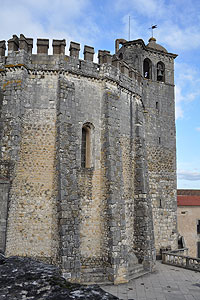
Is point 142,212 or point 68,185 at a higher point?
point 68,185

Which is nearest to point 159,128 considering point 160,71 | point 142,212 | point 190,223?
point 160,71

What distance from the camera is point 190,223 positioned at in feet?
65.7

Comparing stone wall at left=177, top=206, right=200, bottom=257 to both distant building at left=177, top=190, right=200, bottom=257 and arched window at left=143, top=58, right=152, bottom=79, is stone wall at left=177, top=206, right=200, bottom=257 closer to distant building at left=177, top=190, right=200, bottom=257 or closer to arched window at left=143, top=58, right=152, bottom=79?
distant building at left=177, top=190, right=200, bottom=257

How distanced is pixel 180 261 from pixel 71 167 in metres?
8.83

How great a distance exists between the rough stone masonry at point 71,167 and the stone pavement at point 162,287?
524mm

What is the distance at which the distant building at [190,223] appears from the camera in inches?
768

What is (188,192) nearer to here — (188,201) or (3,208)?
(188,201)

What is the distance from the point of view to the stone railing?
42.9 feet

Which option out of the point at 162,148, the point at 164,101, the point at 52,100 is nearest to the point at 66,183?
the point at 52,100

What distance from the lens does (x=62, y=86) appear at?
10930 mm

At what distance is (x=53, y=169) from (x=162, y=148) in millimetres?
8882

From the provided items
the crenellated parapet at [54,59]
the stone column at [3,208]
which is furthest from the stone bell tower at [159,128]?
the stone column at [3,208]

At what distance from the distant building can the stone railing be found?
4851 mm

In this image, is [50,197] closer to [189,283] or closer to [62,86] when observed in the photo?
[62,86]
